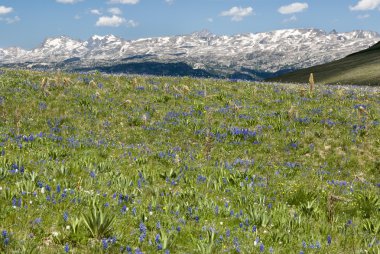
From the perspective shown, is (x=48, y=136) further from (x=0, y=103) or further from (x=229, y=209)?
(x=229, y=209)

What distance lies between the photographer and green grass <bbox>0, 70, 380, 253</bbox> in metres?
5.80

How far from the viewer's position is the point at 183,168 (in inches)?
422

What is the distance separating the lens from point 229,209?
23.5ft

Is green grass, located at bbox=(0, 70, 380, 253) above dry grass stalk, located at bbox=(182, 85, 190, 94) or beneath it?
beneath

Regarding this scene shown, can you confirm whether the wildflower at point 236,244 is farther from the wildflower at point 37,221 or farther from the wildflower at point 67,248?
the wildflower at point 37,221

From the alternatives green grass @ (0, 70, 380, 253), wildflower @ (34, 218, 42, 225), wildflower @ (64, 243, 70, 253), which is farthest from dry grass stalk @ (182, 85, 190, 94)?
wildflower @ (64, 243, 70, 253)

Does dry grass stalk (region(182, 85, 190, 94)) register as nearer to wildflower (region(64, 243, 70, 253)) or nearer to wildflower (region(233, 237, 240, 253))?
wildflower (region(233, 237, 240, 253))

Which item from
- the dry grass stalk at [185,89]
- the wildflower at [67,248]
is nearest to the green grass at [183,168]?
the wildflower at [67,248]

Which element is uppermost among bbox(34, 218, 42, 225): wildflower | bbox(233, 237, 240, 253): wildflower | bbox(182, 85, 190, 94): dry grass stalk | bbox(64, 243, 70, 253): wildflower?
bbox(182, 85, 190, 94): dry grass stalk

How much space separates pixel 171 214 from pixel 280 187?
13.8ft

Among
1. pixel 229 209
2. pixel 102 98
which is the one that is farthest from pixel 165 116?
pixel 229 209

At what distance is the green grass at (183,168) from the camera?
5.80m

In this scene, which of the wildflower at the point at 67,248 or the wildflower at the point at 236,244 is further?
the wildflower at the point at 236,244

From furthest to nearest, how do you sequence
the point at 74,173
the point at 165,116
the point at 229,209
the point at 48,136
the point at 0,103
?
the point at 165,116, the point at 0,103, the point at 48,136, the point at 74,173, the point at 229,209
